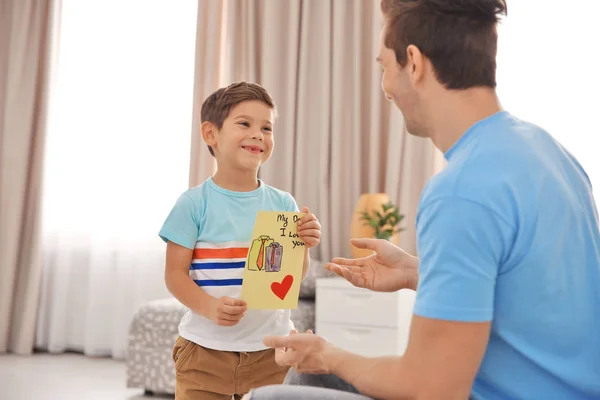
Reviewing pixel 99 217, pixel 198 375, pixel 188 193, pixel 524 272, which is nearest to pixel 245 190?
pixel 188 193

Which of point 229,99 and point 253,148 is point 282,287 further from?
point 229,99

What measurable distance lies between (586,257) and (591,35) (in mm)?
3009

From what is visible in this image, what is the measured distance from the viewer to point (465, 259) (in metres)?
0.92

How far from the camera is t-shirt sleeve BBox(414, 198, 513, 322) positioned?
3.02 ft

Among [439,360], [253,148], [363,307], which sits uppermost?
[253,148]

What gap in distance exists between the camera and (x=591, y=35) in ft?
11.9

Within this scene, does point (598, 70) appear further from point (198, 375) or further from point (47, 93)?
point (47, 93)

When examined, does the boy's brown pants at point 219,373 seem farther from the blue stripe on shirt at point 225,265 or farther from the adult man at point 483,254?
the adult man at point 483,254

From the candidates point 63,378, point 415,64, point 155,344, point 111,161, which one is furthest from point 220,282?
point 111,161

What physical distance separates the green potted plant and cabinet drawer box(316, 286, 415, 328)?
315 mm

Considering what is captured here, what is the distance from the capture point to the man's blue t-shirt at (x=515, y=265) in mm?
924

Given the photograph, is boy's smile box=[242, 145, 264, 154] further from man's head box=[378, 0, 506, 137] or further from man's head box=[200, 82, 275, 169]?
man's head box=[378, 0, 506, 137]

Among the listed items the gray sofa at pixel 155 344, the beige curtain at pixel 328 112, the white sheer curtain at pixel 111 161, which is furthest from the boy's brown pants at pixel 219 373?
the white sheer curtain at pixel 111 161

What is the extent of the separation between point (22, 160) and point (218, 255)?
3.45m
